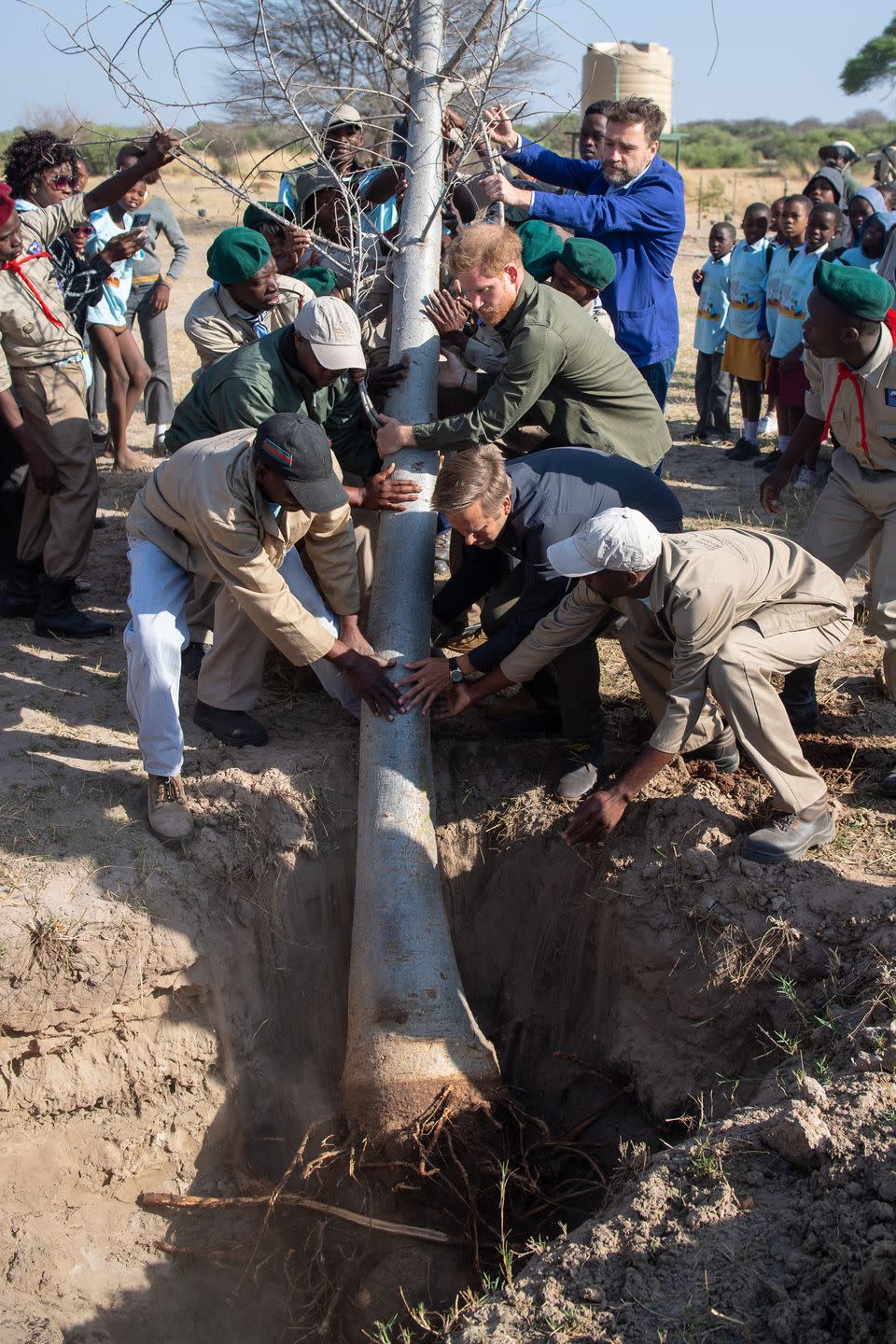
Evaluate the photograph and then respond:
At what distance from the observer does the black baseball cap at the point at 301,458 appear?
373 cm

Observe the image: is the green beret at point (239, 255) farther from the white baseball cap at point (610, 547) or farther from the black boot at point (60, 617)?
the white baseball cap at point (610, 547)

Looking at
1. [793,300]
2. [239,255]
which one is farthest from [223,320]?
[793,300]

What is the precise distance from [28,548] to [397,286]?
216 centimetres

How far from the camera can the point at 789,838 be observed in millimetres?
3945

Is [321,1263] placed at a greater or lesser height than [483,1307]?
lesser

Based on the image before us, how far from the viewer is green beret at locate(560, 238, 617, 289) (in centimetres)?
484

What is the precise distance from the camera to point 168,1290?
12.9 ft

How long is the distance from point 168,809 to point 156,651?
0.61 m

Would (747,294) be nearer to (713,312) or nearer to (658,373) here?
(713,312)

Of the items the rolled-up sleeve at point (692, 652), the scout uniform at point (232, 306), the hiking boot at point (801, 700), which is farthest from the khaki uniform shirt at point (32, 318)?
the hiking boot at point (801, 700)

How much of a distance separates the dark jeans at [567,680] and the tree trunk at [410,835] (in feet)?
1.08

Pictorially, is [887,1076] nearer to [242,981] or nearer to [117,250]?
[242,981]

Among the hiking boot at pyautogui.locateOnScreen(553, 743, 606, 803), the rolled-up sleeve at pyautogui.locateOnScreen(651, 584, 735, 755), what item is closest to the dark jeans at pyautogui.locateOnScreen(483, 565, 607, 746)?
the hiking boot at pyautogui.locateOnScreen(553, 743, 606, 803)

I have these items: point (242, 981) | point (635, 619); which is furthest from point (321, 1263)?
point (635, 619)
